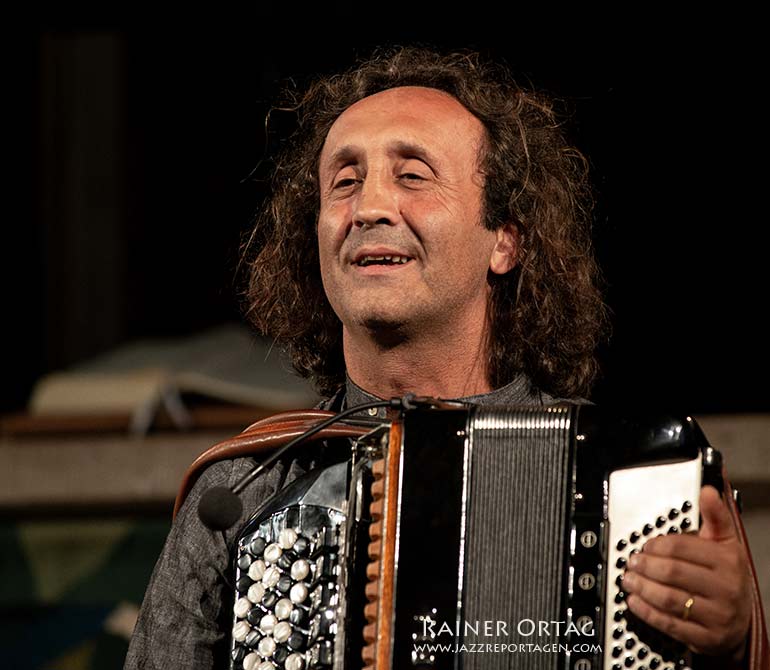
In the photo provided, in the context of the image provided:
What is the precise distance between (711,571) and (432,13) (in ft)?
9.19

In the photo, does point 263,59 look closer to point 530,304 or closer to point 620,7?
point 620,7

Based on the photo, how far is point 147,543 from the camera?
12.5 ft

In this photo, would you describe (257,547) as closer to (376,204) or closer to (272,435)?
(272,435)

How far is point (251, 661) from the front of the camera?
5.98 feet

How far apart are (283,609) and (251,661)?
0.08 meters

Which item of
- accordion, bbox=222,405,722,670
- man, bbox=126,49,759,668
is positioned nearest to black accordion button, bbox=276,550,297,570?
accordion, bbox=222,405,722,670

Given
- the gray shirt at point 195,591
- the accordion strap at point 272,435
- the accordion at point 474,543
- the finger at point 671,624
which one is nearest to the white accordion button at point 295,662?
the accordion at point 474,543

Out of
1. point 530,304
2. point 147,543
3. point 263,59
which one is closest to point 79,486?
point 147,543

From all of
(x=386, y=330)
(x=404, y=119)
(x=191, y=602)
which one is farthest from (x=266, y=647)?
(x=404, y=119)

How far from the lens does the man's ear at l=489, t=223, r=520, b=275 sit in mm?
2271

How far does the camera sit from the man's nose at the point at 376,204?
81.4 inches

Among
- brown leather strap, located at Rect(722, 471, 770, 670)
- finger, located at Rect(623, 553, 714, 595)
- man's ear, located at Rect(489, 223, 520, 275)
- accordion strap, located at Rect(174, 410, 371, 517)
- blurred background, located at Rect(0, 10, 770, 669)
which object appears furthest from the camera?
blurred background, located at Rect(0, 10, 770, 669)

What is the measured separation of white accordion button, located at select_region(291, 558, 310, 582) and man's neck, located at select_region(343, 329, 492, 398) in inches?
16.1

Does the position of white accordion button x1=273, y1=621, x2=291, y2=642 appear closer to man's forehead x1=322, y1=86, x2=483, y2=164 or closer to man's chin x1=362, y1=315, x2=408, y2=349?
man's chin x1=362, y1=315, x2=408, y2=349
